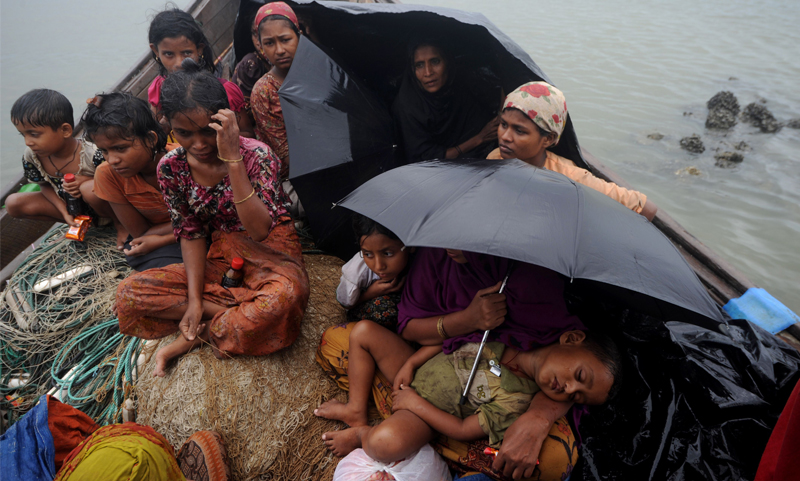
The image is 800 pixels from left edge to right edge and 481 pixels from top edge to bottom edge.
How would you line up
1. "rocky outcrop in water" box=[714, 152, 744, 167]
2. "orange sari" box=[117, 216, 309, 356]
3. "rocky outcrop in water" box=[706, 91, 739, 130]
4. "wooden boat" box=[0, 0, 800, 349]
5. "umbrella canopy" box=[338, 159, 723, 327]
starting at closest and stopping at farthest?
1. "umbrella canopy" box=[338, 159, 723, 327]
2. "orange sari" box=[117, 216, 309, 356]
3. "wooden boat" box=[0, 0, 800, 349]
4. "rocky outcrop in water" box=[714, 152, 744, 167]
5. "rocky outcrop in water" box=[706, 91, 739, 130]

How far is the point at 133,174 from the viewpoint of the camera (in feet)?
8.11

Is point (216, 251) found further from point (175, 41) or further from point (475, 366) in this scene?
point (175, 41)

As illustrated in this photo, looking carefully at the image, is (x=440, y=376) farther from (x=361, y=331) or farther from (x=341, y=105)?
(x=341, y=105)

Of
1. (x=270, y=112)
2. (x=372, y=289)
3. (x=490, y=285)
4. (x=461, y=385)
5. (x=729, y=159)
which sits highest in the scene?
(x=270, y=112)

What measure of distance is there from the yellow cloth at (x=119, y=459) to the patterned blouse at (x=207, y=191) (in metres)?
0.95

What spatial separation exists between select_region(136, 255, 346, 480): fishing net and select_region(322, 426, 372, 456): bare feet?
0.08 m

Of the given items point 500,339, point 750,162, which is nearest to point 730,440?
point 500,339

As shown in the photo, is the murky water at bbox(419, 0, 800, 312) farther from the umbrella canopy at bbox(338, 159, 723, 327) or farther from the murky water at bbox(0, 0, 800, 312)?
the umbrella canopy at bbox(338, 159, 723, 327)

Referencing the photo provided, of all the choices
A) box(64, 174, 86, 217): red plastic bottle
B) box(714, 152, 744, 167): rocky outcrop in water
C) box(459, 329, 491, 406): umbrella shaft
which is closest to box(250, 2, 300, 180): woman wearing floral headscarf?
box(64, 174, 86, 217): red plastic bottle

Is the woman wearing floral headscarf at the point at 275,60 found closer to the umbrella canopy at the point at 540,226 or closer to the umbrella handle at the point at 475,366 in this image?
the umbrella canopy at the point at 540,226

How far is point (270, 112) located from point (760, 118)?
26.3 feet

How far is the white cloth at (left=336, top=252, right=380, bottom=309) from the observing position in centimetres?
237

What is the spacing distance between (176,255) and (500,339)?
1.88 m

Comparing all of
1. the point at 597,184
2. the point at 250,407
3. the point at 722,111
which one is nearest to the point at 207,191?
the point at 250,407
